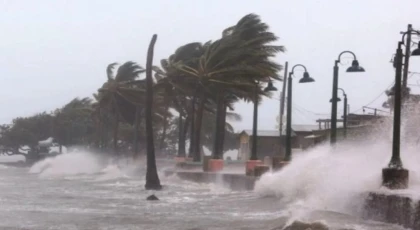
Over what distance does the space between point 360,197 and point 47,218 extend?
7.17 meters

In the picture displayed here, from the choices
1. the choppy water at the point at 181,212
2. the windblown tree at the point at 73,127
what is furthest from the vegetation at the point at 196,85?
the windblown tree at the point at 73,127

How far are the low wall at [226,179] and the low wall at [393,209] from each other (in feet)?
45.5

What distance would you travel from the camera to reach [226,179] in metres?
31.6

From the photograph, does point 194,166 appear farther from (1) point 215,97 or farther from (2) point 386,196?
(2) point 386,196

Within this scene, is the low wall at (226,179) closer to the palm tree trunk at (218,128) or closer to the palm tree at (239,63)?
the palm tree trunk at (218,128)

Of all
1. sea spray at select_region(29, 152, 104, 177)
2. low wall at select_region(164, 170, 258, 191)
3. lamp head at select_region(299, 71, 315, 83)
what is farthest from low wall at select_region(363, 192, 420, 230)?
sea spray at select_region(29, 152, 104, 177)

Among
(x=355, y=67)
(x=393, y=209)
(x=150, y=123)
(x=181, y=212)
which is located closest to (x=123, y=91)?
(x=150, y=123)

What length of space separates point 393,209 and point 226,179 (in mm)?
18971

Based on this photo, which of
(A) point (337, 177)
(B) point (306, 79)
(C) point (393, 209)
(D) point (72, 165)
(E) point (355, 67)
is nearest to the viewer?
(C) point (393, 209)

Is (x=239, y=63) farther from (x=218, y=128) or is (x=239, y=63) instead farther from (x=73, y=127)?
(x=73, y=127)

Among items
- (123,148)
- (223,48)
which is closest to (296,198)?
(223,48)

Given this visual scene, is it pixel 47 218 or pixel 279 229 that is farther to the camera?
pixel 47 218

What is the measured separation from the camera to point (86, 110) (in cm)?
9269

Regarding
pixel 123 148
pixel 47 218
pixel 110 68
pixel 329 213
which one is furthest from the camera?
pixel 123 148
